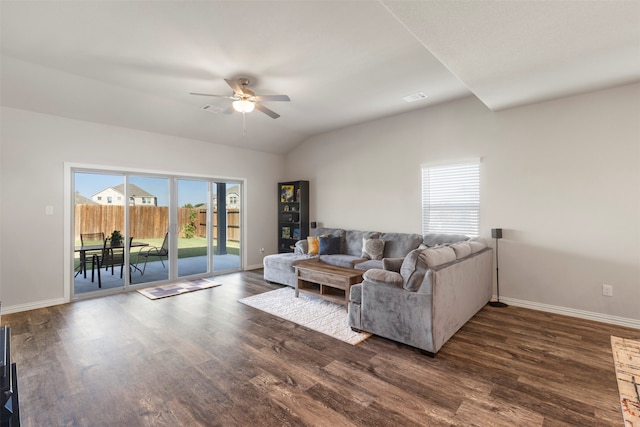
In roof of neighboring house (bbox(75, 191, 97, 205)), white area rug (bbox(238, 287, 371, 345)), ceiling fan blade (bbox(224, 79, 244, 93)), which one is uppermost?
ceiling fan blade (bbox(224, 79, 244, 93))

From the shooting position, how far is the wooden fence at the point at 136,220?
459 centimetres

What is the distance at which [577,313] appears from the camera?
371 centimetres

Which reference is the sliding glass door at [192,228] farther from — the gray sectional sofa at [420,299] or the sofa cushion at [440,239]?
the sofa cushion at [440,239]

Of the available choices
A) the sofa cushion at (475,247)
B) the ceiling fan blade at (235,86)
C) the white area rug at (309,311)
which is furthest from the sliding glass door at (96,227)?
the sofa cushion at (475,247)

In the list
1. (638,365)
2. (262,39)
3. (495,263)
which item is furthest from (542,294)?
(262,39)

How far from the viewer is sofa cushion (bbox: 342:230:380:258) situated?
543 centimetres

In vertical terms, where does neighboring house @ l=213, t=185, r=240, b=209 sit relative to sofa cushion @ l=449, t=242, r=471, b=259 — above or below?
above

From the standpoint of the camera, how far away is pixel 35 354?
2.77m

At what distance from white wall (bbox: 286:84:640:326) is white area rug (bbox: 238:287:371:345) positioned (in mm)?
2153

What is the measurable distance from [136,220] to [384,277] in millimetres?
4506

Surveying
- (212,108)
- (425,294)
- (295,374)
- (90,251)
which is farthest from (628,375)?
(90,251)

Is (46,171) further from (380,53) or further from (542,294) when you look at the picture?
(542,294)

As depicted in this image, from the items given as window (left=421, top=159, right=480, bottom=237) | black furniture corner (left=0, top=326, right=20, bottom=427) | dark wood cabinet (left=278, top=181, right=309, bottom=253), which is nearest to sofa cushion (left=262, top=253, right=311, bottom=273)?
dark wood cabinet (left=278, top=181, right=309, bottom=253)

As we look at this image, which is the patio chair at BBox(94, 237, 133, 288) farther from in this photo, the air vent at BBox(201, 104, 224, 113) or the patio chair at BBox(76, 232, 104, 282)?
the air vent at BBox(201, 104, 224, 113)
